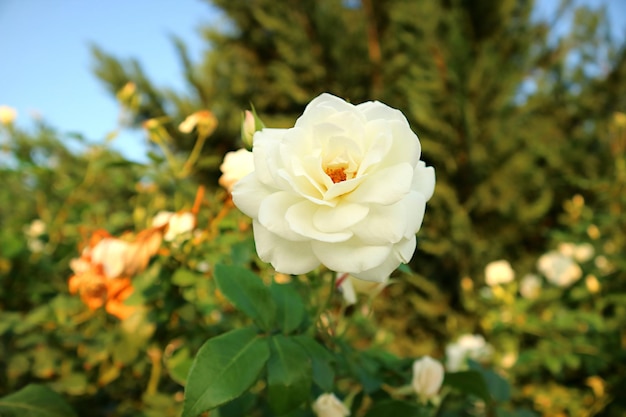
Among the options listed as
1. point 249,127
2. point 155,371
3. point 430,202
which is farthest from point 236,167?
point 430,202

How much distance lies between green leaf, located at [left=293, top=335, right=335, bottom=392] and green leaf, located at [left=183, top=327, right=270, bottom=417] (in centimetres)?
5

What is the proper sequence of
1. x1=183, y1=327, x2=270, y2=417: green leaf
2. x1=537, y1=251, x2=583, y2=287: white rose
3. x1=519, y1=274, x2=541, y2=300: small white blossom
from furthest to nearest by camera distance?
x1=519, y1=274, x2=541, y2=300: small white blossom, x1=537, y1=251, x2=583, y2=287: white rose, x1=183, y1=327, x2=270, y2=417: green leaf

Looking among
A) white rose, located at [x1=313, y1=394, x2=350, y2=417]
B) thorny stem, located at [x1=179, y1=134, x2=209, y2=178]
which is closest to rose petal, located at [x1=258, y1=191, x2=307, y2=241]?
white rose, located at [x1=313, y1=394, x2=350, y2=417]

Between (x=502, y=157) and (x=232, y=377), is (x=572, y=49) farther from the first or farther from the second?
(x=232, y=377)

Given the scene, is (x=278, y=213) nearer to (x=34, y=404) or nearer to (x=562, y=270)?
(x=34, y=404)

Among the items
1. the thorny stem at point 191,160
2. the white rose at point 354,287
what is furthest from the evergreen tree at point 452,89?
the white rose at point 354,287

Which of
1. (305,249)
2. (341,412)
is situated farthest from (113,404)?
(305,249)

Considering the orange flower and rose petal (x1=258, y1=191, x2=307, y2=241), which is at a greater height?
rose petal (x1=258, y1=191, x2=307, y2=241)

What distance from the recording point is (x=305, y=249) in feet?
1.30

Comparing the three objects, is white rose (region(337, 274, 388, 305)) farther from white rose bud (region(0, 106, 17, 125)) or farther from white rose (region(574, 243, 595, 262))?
white rose (region(574, 243, 595, 262))

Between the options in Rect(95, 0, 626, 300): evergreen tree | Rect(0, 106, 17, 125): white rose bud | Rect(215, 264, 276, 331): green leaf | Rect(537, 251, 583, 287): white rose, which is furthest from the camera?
Rect(95, 0, 626, 300): evergreen tree

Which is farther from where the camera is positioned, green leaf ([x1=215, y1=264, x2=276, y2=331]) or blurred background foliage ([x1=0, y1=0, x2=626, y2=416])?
blurred background foliage ([x1=0, y1=0, x2=626, y2=416])

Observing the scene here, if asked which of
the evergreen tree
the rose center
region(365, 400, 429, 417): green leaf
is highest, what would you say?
the rose center

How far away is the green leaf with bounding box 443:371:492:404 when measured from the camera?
566 mm
